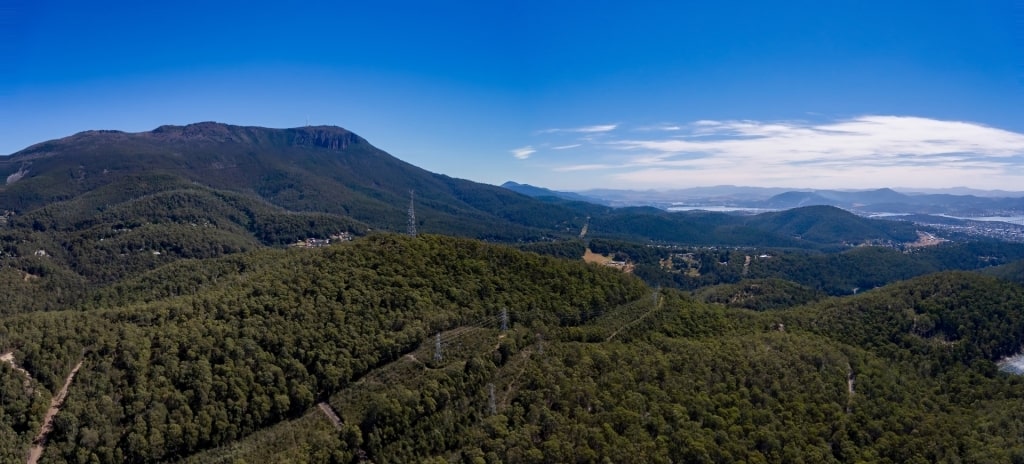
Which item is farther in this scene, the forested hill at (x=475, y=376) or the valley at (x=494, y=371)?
the valley at (x=494, y=371)

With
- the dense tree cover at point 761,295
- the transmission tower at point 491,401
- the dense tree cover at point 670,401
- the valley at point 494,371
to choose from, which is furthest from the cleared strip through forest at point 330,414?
the dense tree cover at point 761,295

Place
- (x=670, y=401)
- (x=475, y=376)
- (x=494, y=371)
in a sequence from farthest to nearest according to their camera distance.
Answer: (x=494, y=371) < (x=475, y=376) < (x=670, y=401)

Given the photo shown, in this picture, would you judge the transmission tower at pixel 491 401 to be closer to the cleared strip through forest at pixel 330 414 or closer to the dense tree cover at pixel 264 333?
the dense tree cover at pixel 264 333

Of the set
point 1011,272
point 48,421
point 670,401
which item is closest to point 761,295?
point 1011,272

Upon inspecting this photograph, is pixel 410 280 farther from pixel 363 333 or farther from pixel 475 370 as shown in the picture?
pixel 475 370

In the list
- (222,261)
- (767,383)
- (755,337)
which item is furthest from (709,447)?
(222,261)

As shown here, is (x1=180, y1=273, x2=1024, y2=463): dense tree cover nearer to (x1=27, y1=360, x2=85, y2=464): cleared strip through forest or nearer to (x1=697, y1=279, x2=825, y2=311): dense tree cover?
(x1=27, y1=360, x2=85, y2=464): cleared strip through forest

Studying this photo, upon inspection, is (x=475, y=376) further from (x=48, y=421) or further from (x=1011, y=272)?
(x=1011, y=272)

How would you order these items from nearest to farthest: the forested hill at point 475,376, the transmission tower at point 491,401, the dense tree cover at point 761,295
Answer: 1. the forested hill at point 475,376
2. the transmission tower at point 491,401
3. the dense tree cover at point 761,295

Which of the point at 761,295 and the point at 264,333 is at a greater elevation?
the point at 264,333

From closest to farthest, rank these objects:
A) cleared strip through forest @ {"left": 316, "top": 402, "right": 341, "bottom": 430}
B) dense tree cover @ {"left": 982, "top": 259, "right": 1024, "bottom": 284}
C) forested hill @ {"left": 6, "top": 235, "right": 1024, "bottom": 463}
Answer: forested hill @ {"left": 6, "top": 235, "right": 1024, "bottom": 463}, cleared strip through forest @ {"left": 316, "top": 402, "right": 341, "bottom": 430}, dense tree cover @ {"left": 982, "top": 259, "right": 1024, "bottom": 284}

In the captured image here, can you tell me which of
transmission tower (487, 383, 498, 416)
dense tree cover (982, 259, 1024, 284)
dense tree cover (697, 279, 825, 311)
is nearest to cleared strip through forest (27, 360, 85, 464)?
transmission tower (487, 383, 498, 416)

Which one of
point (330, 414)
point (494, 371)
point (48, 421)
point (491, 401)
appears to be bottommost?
point (330, 414)
